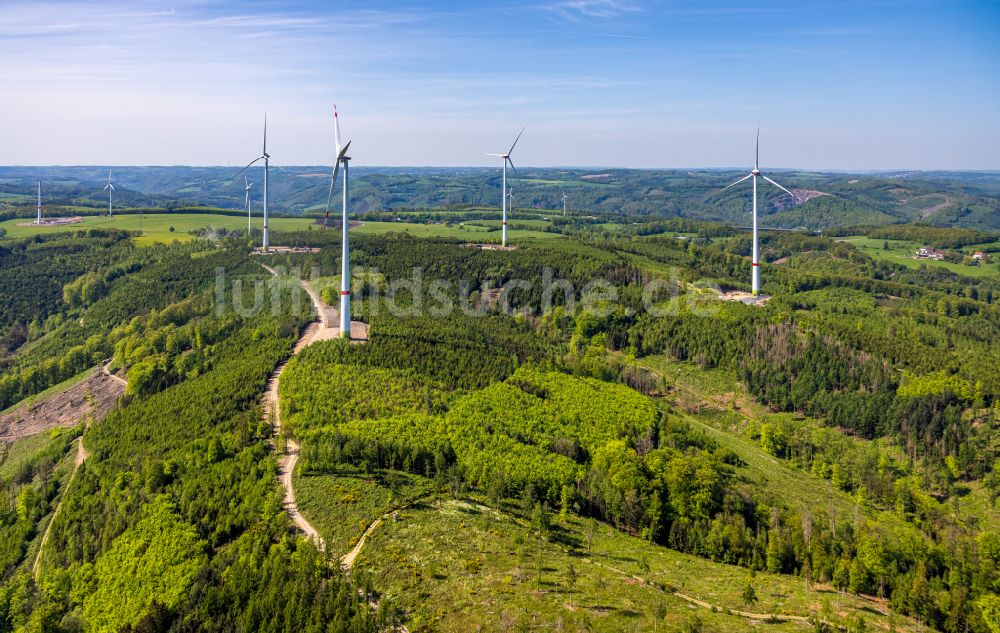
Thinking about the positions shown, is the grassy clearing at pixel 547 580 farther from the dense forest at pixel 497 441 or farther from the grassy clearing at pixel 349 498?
the dense forest at pixel 497 441

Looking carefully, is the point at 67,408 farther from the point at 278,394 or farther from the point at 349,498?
the point at 349,498

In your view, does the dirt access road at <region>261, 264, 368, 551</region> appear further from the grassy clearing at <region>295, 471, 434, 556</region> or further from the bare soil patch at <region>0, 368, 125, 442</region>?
the bare soil patch at <region>0, 368, 125, 442</region>

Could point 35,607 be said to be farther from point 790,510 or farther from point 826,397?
point 826,397

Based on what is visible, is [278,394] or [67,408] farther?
[67,408]

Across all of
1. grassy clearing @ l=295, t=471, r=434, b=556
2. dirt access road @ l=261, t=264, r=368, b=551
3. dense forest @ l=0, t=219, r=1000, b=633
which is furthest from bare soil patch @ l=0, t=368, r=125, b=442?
grassy clearing @ l=295, t=471, r=434, b=556

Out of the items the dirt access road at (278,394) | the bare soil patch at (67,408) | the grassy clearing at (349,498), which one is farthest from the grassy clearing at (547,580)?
the bare soil patch at (67,408)

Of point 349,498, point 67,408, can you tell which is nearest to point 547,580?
point 349,498
